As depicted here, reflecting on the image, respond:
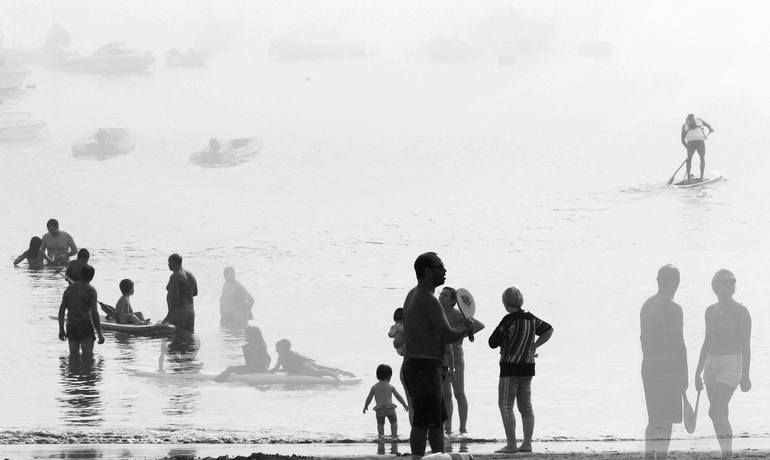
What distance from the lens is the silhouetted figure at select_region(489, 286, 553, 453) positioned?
33.6 feet

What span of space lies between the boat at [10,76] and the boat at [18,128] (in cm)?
804

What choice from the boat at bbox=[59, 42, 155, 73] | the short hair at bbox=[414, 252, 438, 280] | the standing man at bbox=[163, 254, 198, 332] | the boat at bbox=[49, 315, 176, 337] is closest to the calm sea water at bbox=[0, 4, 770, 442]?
the boat at bbox=[49, 315, 176, 337]

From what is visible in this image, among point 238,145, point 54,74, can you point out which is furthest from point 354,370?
point 54,74

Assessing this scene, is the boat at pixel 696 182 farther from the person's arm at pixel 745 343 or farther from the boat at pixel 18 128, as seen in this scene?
the boat at pixel 18 128

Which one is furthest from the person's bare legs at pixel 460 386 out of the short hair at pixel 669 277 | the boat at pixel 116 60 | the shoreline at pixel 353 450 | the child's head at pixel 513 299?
the boat at pixel 116 60

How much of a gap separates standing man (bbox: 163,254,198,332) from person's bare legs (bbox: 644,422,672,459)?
688 centimetres

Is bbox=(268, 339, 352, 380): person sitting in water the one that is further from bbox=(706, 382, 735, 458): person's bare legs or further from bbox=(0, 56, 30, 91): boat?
bbox=(0, 56, 30, 91): boat

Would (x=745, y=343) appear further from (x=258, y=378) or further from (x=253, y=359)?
(x=253, y=359)

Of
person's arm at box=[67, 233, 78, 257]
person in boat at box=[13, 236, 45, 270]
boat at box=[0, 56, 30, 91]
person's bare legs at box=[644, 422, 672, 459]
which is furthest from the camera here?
boat at box=[0, 56, 30, 91]

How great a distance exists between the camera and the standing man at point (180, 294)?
1777 centimetres

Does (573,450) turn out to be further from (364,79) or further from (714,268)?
(364,79)

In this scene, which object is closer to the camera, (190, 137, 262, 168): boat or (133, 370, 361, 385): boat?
(133, 370, 361, 385): boat

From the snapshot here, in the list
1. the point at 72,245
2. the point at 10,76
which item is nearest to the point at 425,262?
the point at 72,245

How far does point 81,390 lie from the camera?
15859 millimetres
